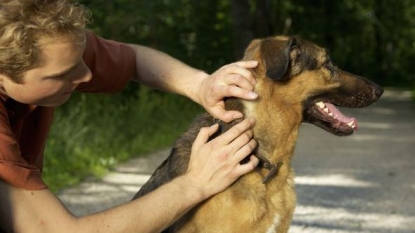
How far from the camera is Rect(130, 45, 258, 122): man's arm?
4082 millimetres

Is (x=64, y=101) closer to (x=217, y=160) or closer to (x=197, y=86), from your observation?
(x=217, y=160)

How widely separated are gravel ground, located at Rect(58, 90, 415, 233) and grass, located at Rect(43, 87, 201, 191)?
0.31 metres

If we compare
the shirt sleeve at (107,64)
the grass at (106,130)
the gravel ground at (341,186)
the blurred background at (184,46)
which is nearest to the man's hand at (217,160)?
the shirt sleeve at (107,64)

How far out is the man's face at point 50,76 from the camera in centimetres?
323

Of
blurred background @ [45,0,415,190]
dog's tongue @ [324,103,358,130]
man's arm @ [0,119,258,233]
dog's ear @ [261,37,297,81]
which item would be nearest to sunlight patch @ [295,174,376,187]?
blurred background @ [45,0,415,190]

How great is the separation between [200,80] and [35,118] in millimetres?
906

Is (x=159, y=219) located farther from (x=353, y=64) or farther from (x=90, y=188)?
(x=353, y=64)

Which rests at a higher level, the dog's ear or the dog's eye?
the dog's ear

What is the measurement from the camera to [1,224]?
350 cm

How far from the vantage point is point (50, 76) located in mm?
3283

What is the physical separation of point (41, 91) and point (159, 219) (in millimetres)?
785

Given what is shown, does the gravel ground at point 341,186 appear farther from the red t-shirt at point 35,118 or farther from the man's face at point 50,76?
the man's face at point 50,76

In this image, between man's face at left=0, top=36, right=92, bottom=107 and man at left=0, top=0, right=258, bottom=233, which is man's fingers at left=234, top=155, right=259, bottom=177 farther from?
man's face at left=0, top=36, right=92, bottom=107

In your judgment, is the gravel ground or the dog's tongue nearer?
the dog's tongue
